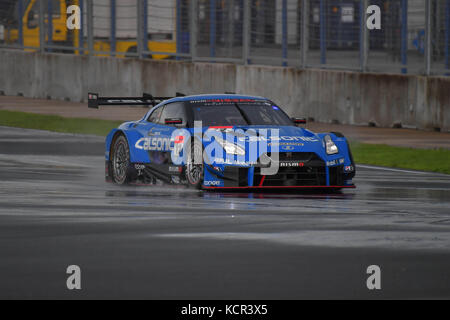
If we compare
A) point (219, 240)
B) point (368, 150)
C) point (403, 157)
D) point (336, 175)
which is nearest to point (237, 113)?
point (336, 175)

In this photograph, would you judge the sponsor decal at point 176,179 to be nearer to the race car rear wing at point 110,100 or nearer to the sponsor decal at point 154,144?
the sponsor decal at point 154,144

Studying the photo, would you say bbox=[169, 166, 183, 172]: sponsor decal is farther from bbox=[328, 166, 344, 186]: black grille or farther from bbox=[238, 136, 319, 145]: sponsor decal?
bbox=[328, 166, 344, 186]: black grille

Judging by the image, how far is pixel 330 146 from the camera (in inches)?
574

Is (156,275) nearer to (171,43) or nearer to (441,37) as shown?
(441,37)

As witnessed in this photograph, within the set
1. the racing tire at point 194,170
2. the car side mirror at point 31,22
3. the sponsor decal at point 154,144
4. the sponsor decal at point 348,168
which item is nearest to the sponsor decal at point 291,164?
the sponsor decal at point 348,168

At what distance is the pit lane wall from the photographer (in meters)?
25.3

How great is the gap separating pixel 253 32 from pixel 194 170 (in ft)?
50.2

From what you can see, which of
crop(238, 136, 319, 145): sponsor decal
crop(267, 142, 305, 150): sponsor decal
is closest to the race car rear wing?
crop(238, 136, 319, 145): sponsor decal

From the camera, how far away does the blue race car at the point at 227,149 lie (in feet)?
46.3

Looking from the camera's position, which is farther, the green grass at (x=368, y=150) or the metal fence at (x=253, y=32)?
the metal fence at (x=253, y=32)

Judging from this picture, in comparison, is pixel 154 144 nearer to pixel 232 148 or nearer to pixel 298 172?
pixel 232 148

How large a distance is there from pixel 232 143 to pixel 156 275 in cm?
537

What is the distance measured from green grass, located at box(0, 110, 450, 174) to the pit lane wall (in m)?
3.20

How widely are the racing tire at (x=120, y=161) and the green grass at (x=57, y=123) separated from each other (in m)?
8.56
